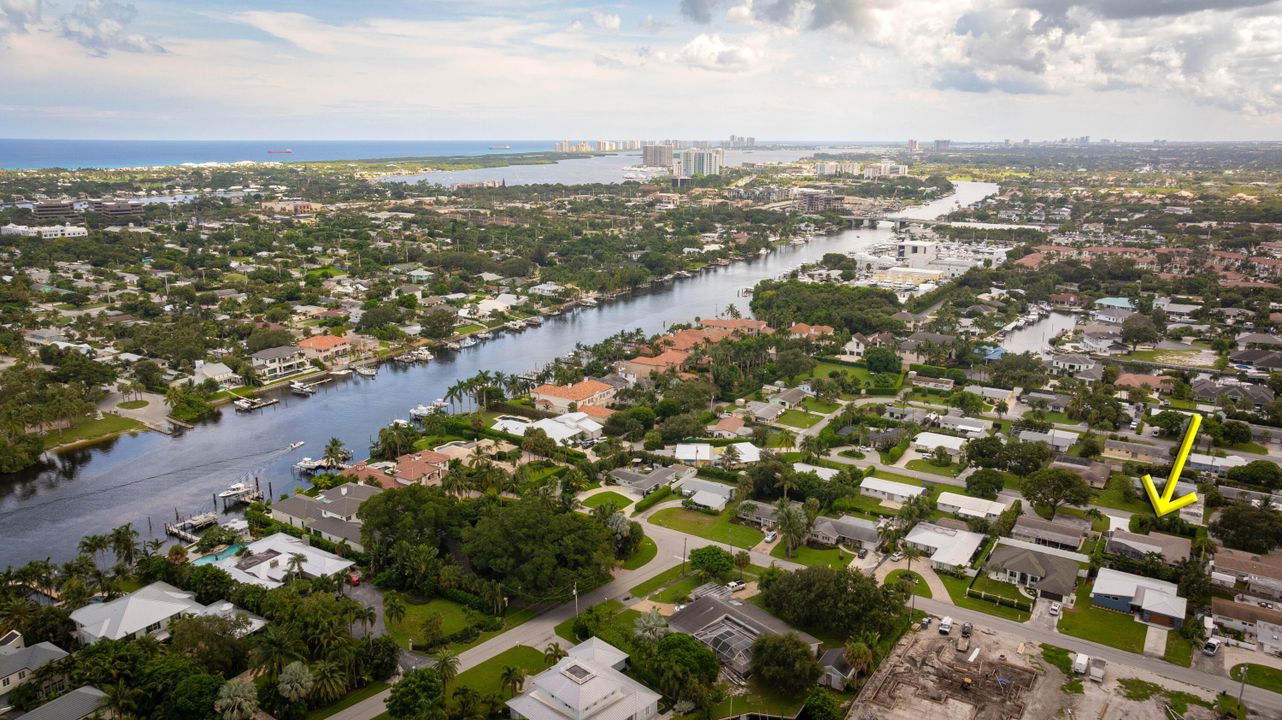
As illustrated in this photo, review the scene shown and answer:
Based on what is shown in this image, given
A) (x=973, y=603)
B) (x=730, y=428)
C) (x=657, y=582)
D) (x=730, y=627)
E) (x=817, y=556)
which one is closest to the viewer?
(x=730, y=627)

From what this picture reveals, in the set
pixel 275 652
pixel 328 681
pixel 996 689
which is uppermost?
pixel 275 652

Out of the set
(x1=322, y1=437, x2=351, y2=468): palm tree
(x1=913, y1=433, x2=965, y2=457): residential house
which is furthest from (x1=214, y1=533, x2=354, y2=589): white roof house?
(x1=913, y1=433, x2=965, y2=457): residential house

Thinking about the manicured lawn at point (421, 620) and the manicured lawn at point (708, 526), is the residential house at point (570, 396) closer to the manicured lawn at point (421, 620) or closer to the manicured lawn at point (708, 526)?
the manicured lawn at point (708, 526)

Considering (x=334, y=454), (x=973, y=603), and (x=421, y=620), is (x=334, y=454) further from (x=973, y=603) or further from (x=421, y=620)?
(x=973, y=603)

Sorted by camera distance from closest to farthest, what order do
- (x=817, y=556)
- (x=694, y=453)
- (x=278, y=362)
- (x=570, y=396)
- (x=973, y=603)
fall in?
(x=973, y=603)
(x=817, y=556)
(x=694, y=453)
(x=570, y=396)
(x=278, y=362)

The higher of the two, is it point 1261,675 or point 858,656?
point 858,656

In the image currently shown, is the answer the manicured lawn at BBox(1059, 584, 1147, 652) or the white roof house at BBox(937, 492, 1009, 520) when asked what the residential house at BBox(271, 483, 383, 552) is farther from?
the manicured lawn at BBox(1059, 584, 1147, 652)

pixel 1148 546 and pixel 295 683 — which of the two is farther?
pixel 1148 546

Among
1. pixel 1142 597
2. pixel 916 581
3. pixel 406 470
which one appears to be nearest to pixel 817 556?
pixel 916 581
